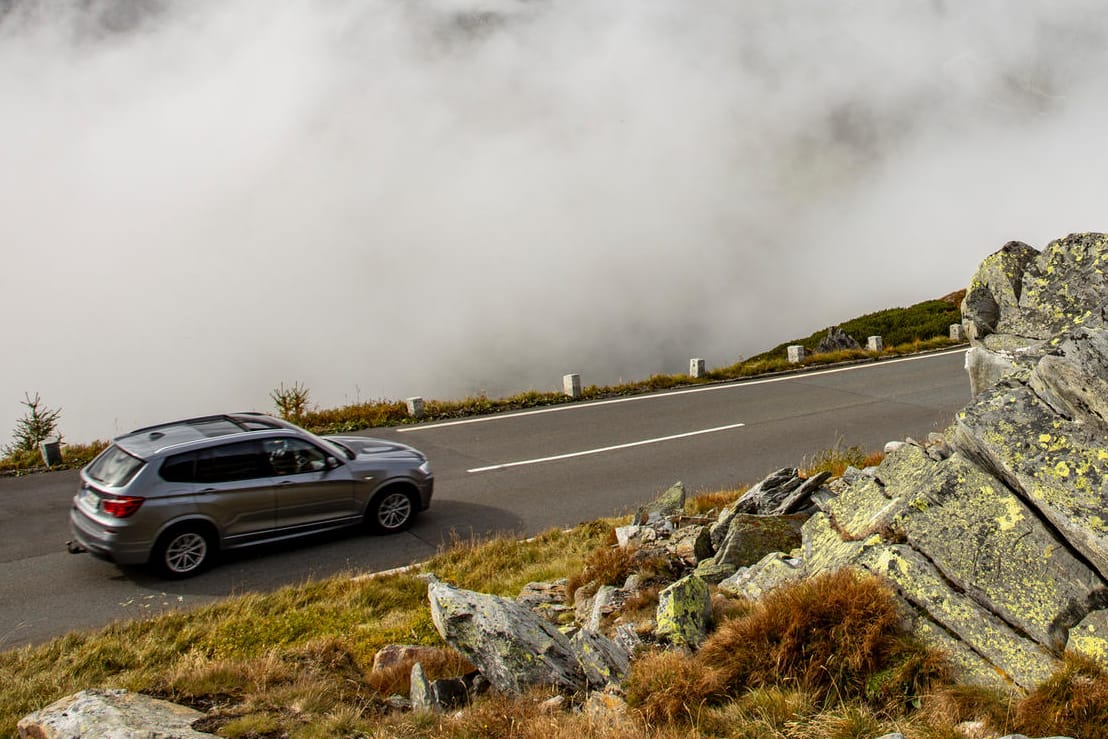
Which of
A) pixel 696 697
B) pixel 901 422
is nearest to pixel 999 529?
pixel 696 697

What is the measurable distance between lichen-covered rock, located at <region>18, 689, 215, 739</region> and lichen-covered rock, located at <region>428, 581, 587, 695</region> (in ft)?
5.96

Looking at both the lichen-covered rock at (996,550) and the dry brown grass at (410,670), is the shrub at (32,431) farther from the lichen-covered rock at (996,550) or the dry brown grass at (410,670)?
the lichen-covered rock at (996,550)

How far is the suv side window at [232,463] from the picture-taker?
978 centimetres

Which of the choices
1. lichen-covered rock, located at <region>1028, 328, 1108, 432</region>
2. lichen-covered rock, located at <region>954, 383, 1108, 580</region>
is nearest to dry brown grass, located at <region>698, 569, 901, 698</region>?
lichen-covered rock, located at <region>954, 383, 1108, 580</region>

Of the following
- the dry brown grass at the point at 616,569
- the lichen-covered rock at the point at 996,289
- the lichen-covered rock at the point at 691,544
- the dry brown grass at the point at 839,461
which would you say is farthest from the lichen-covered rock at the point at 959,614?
the dry brown grass at the point at 839,461

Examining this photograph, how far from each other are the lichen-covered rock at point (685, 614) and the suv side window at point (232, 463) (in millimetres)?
6181

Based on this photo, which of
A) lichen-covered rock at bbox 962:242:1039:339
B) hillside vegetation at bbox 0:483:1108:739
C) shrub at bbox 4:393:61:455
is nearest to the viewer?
→ hillside vegetation at bbox 0:483:1108:739

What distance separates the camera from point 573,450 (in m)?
15.3

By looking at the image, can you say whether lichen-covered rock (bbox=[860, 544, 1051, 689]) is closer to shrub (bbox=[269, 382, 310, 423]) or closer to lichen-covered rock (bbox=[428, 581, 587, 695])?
lichen-covered rock (bbox=[428, 581, 587, 695])

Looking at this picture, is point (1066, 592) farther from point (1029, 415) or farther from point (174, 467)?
point (174, 467)

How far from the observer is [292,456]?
34.6ft

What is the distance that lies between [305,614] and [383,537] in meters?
2.85

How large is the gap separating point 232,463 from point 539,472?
5532 mm

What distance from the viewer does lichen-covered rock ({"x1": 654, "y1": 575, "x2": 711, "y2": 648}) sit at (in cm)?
577
